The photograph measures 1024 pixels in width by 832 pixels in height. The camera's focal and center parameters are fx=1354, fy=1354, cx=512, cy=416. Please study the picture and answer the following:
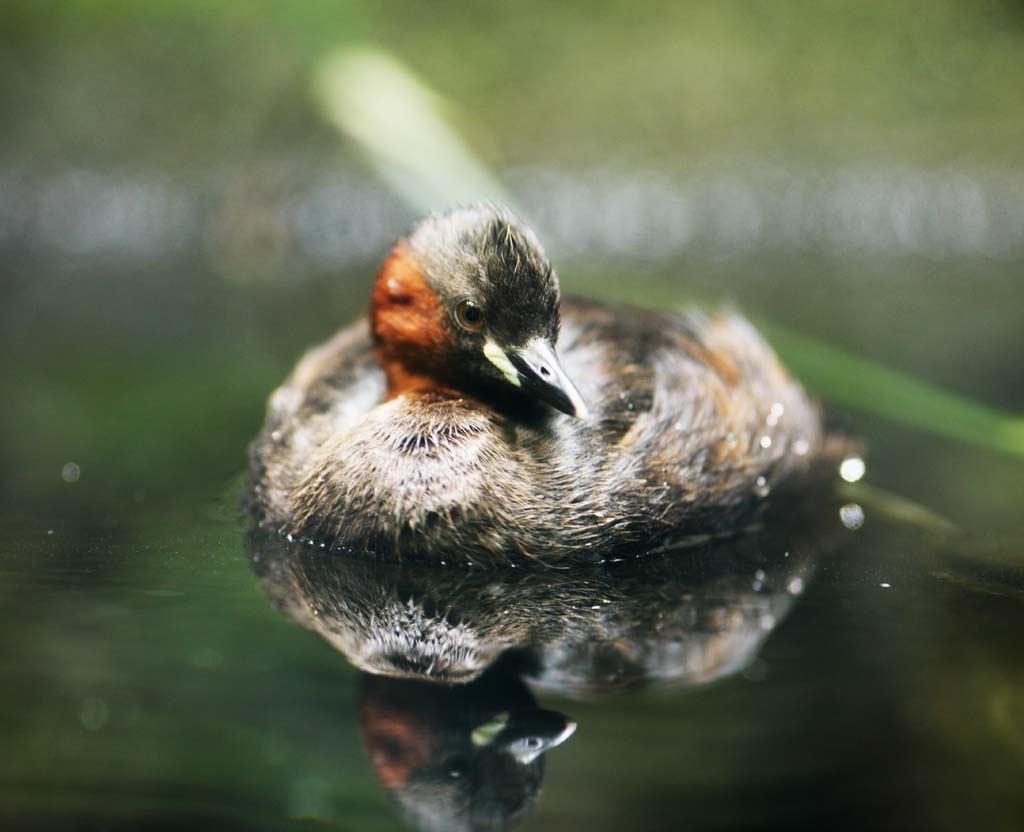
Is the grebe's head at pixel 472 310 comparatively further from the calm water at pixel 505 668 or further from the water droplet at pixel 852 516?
the water droplet at pixel 852 516

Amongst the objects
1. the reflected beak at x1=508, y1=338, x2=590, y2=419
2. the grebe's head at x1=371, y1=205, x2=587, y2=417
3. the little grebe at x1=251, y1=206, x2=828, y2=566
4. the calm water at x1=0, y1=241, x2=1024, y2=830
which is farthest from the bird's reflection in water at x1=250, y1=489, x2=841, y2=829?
the grebe's head at x1=371, y1=205, x2=587, y2=417

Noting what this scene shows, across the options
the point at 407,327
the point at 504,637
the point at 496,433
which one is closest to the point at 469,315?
the point at 407,327

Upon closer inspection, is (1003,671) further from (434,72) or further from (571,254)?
(434,72)

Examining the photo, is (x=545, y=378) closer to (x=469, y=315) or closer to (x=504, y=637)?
(x=469, y=315)

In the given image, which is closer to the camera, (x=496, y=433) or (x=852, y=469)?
(x=496, y=433)

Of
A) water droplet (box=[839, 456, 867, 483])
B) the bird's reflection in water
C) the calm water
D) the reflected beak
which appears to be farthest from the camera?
water droplet (box=[839, 456, 867, 483])

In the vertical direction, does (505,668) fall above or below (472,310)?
below

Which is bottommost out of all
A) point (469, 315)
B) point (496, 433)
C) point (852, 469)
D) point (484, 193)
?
point (852, 469)

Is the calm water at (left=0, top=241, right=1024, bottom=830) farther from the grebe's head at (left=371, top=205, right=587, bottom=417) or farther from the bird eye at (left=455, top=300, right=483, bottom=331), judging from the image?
the bird eye at (left=455, top=300, right=483, bottom=331)

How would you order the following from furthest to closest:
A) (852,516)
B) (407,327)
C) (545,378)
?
(852,516) → (407,327) → (545,378)
